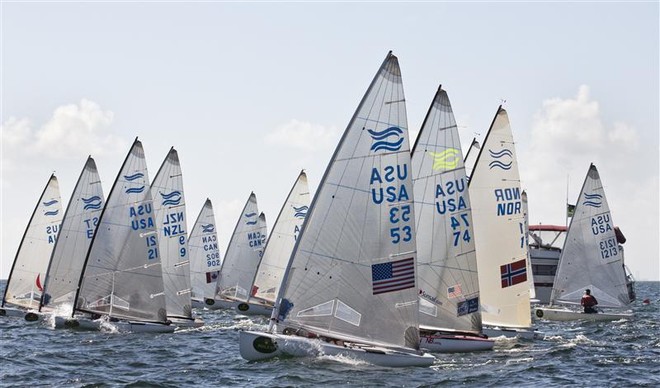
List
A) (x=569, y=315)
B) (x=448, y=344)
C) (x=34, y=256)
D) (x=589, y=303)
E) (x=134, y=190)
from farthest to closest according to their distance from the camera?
(x=569, y=315)
(x=589, y=303)
(x=34, y=256)
(x=134, y=190)
(x=448, y=344)

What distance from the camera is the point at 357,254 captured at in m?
31.1

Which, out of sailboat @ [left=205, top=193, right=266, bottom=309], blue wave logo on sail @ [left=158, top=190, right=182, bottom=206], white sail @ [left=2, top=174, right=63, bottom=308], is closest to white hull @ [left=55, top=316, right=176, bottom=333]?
blue wave logo on sail @ [left=158, top=190, right=182, bottom=206]

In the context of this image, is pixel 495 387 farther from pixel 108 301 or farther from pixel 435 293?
pixel 108 301

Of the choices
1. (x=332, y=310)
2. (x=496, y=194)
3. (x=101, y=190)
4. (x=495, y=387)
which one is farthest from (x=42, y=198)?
(x=495, y=387)

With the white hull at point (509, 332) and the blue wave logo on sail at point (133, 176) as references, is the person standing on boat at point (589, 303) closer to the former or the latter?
the white hull at point (509, 332)

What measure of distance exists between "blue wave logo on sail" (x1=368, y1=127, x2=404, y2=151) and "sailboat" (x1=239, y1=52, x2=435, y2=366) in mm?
30

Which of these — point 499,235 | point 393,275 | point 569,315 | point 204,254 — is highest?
point 204,254

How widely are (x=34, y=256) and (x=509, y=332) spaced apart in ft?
86.6

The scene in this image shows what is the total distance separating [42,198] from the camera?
55.2 m

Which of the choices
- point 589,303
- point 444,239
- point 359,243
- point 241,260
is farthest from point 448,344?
point 241,260

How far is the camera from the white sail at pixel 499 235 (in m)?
42.6

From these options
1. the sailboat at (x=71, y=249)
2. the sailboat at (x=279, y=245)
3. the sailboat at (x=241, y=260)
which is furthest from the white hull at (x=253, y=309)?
the sailboat at (x=71, y=249)

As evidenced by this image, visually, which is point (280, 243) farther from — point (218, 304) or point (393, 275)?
point (393, 275)

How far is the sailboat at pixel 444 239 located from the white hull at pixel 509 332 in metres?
3.90
